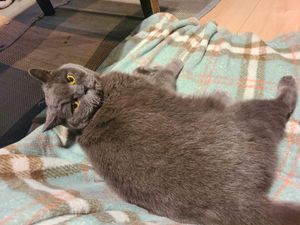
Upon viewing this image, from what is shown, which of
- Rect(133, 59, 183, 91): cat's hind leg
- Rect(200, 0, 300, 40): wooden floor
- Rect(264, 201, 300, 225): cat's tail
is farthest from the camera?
Rect(200, 0, 300, 40): wooden floor

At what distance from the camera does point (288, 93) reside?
46.7 inches

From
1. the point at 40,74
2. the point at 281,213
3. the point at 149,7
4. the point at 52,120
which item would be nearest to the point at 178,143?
the point at 281,213

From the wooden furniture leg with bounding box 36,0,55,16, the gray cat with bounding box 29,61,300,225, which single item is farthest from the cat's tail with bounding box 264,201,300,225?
the wooden furniture leg with bounding box 36,0,55,16

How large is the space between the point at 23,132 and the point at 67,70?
48 cm

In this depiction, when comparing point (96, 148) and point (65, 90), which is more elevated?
point (65, 90)

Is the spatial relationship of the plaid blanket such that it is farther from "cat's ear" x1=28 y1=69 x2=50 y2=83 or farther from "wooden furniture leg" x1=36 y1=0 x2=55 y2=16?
"wooden furniture leg" x1=36 y1=0 x2=55 y2=16

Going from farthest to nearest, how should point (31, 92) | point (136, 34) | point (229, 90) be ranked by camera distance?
point (136, 34) < point (31, 92) < point (229, 90)

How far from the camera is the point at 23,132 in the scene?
58.1 inches

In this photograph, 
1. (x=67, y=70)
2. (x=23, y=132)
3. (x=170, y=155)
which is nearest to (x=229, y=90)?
(x=170, y=155)

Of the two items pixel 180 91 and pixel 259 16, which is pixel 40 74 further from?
pixel 259 16

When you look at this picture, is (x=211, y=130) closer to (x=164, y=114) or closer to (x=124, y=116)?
(x=164, y=114)

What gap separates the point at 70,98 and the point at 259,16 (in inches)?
49.5

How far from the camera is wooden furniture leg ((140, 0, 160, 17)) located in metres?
1.89

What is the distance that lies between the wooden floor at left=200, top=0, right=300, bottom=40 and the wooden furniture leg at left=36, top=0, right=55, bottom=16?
1.10 m
